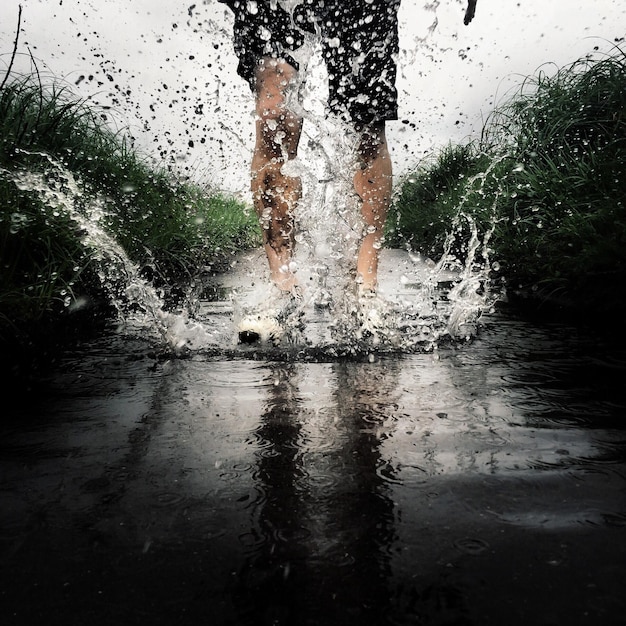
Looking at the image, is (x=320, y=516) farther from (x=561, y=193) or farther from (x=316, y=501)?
(x=561, y=193)

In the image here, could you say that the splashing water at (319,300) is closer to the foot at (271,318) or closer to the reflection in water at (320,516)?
the foot at (271,318)

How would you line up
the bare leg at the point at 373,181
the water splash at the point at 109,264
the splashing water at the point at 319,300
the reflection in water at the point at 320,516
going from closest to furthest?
the reflection in water at the point at 320,516, the splashing water at the point at 319,300, the water splash at the point at 109,264, the bare leg at the point at 373,181

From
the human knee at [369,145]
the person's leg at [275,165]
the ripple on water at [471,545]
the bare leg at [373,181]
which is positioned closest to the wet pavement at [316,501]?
the ripple on water at [471,545]

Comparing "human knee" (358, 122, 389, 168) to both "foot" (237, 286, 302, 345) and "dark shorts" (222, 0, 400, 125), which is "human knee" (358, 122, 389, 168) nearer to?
"dark shorts" (222, 0, 400, 125)

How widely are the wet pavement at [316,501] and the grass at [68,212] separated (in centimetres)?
72

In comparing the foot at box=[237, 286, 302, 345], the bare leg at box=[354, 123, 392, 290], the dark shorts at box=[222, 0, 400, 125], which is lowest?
the foot at box=[237, 286, 302, 345]

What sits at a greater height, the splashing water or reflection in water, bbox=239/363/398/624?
the splashing water

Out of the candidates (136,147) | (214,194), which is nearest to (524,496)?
(136,147)

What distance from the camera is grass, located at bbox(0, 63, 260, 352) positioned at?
2213 mm

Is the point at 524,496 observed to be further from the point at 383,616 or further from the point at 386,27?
the point at 386,27

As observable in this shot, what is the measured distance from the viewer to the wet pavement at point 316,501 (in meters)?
0.71

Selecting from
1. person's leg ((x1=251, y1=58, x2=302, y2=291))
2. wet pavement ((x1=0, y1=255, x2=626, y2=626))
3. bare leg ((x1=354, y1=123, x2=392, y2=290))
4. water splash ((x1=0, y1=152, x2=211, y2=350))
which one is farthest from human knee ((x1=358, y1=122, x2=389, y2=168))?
wet pavement ((x1=0, y1=255, x2=626, y2=626))

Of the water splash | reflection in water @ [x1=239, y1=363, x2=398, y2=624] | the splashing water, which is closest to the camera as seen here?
reflection in water @ [x1=239, y1=363, x2=398, y2=624]

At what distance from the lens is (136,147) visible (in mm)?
4754
